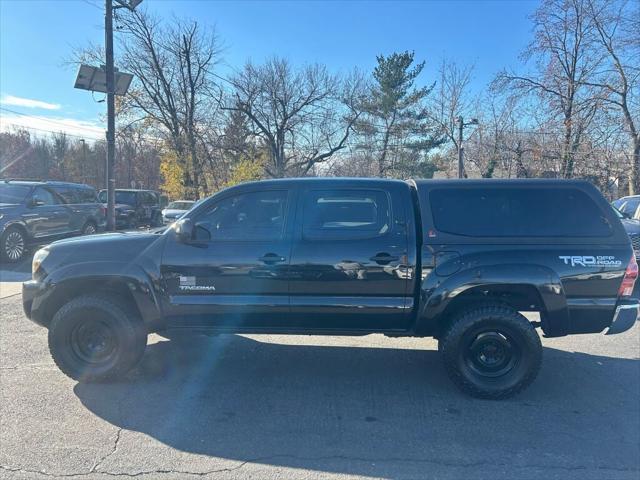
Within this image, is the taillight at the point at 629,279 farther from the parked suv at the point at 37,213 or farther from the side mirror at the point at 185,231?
the parked suv at the point at 37,213

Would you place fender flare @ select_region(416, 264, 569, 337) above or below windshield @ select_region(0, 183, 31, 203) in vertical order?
below

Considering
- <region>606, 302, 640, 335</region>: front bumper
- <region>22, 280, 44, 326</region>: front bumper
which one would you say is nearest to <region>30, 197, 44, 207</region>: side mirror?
<region>22, 280, 44, 326</region>: front bumper

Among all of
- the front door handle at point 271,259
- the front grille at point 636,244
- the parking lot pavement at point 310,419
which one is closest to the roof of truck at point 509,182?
the front door handle at point 271,259

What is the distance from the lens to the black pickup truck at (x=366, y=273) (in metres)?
3.78

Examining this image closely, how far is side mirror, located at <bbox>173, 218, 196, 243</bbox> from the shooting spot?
12.6 feet

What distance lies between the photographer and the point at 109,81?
12984 millimetres

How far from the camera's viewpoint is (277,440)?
→ 3.14m

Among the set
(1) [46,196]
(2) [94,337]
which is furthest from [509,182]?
(1) [46,196]

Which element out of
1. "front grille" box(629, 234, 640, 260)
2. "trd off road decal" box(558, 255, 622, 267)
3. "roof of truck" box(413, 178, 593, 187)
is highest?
"roof of truck" box(413, 178, 593, 187)

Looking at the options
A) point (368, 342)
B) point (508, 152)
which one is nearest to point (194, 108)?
point (508, 152)

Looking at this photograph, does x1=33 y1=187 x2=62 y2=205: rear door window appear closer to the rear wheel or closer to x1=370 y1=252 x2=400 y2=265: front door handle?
the rear wheel

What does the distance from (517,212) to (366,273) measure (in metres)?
1.44

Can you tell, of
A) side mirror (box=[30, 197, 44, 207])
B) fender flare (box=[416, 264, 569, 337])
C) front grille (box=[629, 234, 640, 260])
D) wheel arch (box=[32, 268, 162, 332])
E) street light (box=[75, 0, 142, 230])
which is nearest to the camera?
fender flare (box=[416, 264, 569, 337])

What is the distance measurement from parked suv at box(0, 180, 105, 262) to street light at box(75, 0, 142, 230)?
781 millimetres
